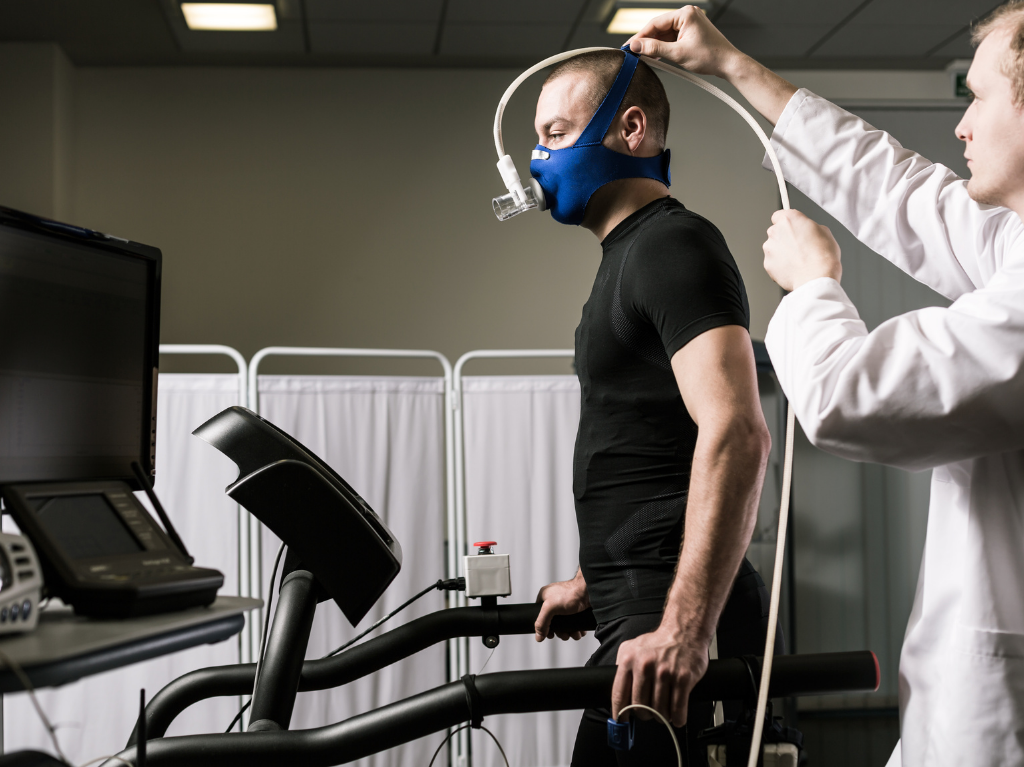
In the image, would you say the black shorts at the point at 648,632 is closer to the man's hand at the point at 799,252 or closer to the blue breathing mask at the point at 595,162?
the man's hand at the point at 799,252

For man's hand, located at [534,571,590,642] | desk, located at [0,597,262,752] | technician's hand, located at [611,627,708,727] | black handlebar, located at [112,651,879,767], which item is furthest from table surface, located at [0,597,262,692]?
man's hand, located at [534,571,590,642]

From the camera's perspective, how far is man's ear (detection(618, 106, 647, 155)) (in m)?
1.47

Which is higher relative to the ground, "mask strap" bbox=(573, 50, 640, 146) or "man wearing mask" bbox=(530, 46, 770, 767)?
"mask strap" bbox=(573, 50, 640, 146)

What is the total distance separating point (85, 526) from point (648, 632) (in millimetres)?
706

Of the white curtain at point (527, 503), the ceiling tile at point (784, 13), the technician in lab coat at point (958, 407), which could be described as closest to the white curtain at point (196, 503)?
the white curtain at point (527, 503)

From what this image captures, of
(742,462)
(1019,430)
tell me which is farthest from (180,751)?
(1019,430)

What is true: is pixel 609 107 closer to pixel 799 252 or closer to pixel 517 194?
pixel 517 194

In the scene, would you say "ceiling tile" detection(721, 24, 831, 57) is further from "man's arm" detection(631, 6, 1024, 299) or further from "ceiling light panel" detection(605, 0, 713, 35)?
"man's arm" detection(631, 6, 1024, 299)

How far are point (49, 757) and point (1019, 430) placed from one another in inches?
48.2

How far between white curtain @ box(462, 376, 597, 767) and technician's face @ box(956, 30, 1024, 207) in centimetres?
211

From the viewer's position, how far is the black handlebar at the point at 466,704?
0.89 m

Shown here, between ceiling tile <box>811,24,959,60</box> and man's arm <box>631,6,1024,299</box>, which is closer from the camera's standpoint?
man's arm <box>631,6,1024,299</box>

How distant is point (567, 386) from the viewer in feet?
10.1

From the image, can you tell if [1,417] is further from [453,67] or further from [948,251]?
[453,67]
